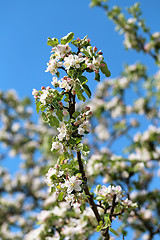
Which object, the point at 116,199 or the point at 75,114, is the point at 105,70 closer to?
the point at 75,114

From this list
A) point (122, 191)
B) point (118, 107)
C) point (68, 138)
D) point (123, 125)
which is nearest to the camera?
point (68, 138)

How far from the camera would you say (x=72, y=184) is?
40.2 inches

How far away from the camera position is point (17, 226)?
707 centimetres

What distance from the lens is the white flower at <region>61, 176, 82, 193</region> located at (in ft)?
3.34

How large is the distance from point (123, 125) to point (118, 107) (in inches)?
36.0

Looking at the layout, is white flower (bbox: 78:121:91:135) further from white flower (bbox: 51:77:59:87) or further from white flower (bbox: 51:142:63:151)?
white flower (bbox: 51:77:59:87)

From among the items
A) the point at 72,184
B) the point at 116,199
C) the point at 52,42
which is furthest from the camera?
the point at 116,199

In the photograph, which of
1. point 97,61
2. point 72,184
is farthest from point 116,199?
point 97,61

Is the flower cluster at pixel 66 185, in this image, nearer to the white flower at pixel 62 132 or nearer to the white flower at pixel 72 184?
the white flower at pixel 72 184

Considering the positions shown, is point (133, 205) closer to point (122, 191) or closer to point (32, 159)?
point (122, 191)

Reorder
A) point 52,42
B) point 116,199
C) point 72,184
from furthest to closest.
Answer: point 116,199 < point 52,42 < point 72,184

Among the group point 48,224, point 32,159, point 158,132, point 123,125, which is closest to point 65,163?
point 48,224

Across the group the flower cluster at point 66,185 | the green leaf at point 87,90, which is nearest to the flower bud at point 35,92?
the green leaf at point 87,90

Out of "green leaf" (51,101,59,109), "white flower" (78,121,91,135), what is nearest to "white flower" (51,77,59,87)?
"green leaf" (51,101,59,109)
